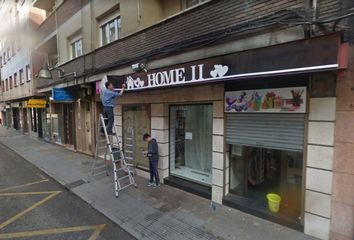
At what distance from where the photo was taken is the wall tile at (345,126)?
3.55 metres

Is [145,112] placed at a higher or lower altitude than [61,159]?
higher

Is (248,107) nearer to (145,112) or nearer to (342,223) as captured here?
(342,223)

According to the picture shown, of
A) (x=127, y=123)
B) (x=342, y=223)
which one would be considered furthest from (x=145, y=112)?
(x=342, y=223)

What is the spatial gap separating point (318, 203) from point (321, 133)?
1192 mm

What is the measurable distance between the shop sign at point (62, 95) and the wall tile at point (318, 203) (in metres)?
10.6

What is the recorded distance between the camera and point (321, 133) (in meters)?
3.85

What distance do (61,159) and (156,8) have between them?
7575 millimetres

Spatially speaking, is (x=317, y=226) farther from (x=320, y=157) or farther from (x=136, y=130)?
(x=136, y=130)

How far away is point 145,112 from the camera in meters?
7.45

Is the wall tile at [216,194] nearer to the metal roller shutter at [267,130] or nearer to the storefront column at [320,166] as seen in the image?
the metal roller shutter at [267,130]

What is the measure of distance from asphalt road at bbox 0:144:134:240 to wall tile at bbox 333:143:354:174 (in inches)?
148

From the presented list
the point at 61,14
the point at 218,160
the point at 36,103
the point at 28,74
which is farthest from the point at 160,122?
the point at 28,74

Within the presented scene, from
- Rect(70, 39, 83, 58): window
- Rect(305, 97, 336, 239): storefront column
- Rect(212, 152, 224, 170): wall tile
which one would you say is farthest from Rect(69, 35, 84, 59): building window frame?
Rect(305, 97, 336, 239): storefront column

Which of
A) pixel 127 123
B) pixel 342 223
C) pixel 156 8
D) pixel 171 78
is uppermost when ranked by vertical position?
pixel 156 8
